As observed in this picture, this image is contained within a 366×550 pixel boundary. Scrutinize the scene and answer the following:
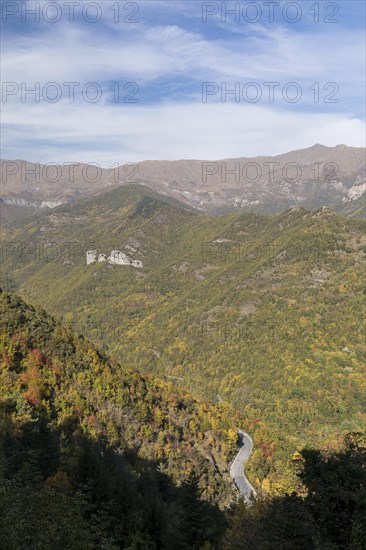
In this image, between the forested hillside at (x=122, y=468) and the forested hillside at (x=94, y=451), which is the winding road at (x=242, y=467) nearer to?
the forested hillside at (x=94, y=451)

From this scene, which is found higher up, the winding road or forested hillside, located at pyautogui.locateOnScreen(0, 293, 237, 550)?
forested hillside, located at pyautogui.locateOnScreen(0, 293, 237, 550)

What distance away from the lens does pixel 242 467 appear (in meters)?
122

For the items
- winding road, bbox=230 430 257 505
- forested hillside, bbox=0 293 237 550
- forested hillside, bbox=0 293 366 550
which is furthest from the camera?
winding road, bbox=230 430 257 505

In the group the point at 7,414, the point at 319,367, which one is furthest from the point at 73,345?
the point at 319,367

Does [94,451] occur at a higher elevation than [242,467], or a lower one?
higher

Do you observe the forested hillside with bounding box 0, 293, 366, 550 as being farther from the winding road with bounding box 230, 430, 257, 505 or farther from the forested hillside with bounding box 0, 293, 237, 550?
the winding road with bounding box 230, 430, 257, 505

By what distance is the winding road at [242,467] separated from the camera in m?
108

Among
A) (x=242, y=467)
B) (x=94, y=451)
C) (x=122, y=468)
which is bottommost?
(x=242, y=467)

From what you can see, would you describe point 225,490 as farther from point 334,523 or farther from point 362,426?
point 362,426

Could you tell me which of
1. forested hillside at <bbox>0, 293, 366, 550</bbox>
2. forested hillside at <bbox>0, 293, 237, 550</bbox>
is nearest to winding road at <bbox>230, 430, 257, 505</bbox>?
forested hillside at <bbox>0, 293, 237, 550</bbox>

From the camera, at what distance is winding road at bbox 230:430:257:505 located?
108 metres

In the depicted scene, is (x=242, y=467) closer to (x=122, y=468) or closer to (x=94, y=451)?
(x=122, y=468)

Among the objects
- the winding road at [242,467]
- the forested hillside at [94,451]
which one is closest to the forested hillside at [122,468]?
the forested hillside at [94,451]

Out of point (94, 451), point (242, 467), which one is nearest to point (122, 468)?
point (94, 451)
